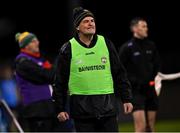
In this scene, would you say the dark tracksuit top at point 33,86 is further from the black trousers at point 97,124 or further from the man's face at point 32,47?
the black trousers at point 97,124

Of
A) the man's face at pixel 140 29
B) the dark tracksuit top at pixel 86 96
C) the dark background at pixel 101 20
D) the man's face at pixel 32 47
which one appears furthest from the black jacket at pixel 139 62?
the dark background at pixel 101 20

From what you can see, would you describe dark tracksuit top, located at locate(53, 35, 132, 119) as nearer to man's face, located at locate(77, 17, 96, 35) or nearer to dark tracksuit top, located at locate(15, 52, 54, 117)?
man's face, located at locate(77, 17, 96, 35)

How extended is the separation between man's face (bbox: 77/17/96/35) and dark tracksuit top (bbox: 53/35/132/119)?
11cm

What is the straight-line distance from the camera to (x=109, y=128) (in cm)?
843

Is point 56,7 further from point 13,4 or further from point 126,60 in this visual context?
point 126,60

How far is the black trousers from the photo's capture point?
8.41 metres

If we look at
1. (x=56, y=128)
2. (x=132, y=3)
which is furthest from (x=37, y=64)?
(x=132, y=3)

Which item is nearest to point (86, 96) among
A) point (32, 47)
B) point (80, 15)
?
point (80, 15)

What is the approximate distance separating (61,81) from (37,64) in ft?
7.24

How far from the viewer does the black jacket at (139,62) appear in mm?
11812

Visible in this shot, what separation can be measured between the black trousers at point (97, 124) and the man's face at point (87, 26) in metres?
1.00

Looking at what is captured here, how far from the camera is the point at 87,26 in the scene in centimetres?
855

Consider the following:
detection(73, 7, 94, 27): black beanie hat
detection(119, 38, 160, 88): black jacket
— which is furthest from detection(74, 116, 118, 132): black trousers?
detection(119, 38, 160, 88): black jacket

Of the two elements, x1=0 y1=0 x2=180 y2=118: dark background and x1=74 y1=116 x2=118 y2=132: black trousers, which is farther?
x1=0 y1=0 x2=180 y2=118: dark background
